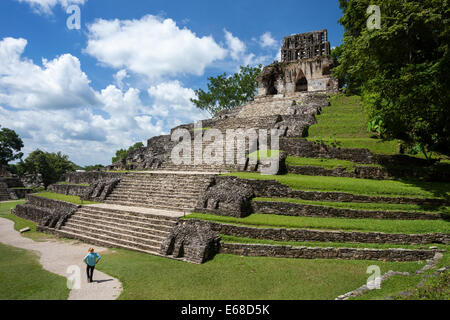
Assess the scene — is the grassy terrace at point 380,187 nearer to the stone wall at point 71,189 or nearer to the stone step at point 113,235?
the stone step at point 113,235

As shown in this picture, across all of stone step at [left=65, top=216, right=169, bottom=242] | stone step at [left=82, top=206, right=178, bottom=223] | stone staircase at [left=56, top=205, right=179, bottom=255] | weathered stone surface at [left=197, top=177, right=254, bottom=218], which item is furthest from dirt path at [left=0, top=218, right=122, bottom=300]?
weathered stone surface at [left=197, top=177, right=254, bottom=218]

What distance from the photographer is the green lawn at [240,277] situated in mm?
5586

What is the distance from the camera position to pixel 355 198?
937 cm

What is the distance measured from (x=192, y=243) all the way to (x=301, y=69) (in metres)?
30.7

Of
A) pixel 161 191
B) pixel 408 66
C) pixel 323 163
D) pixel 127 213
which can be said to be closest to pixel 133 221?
pixel 127 213

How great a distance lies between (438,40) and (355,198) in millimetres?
7379

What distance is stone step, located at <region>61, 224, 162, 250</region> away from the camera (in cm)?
877

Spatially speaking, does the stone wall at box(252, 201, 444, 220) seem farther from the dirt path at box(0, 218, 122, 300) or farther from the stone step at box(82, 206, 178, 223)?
the dirt path at box(0, 218, 122, 300)

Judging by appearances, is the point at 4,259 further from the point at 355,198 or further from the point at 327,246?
the point at 355,198

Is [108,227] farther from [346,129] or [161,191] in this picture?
[346,129]

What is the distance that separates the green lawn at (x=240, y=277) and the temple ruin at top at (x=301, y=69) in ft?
81.4

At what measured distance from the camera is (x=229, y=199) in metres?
9.51

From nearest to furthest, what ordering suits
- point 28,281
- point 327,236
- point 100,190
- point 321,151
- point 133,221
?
point 28,281 < point 327,236 < point 133,221 < point 321,151 < point 100,190
